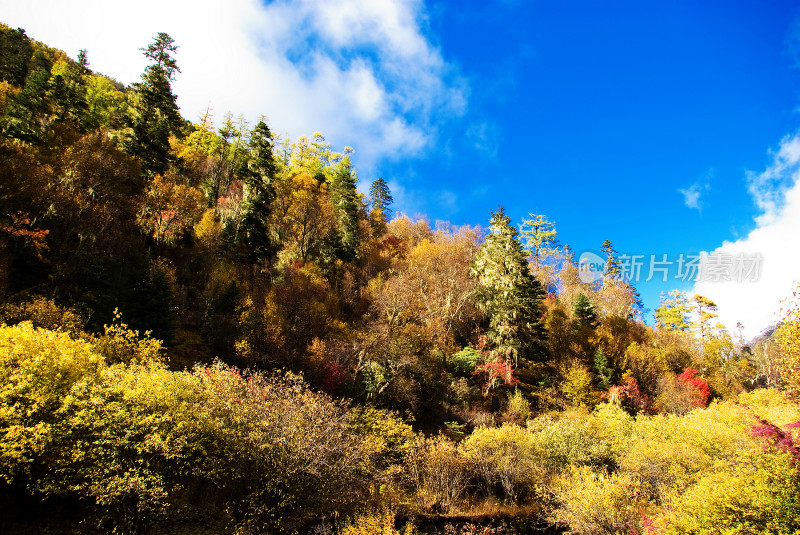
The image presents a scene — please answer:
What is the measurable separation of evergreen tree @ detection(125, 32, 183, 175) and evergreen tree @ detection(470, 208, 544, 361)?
108ft

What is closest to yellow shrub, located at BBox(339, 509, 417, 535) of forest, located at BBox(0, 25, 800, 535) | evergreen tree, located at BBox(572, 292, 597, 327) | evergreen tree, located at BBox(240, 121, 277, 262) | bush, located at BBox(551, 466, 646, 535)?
forest, located at BBox(0, 25, 800, 535)

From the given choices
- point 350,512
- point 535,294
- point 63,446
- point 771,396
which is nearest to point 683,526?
point 350,512

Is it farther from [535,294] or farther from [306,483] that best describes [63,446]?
[535,294]

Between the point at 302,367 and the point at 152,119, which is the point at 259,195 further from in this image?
the point at 302,367

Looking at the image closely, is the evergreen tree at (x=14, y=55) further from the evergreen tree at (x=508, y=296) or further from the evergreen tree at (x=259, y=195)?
the evergreen tree at (x=508, y=296)

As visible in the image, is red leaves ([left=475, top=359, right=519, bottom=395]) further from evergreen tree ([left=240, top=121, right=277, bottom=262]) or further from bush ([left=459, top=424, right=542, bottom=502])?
evergreen tree ([left=240, top=121, right=277, bottom=262])

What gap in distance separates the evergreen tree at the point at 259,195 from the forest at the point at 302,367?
264 millimetres

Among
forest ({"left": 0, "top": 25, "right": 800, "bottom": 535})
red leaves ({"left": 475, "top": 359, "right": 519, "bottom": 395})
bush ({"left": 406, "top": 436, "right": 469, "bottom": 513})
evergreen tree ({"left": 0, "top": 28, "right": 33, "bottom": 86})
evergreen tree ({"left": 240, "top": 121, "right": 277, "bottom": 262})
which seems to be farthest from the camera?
evergreen tree ({"left": 0, "top": 28, "right": 33, "bottom": 86})

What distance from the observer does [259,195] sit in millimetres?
35812

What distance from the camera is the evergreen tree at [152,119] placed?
3281 centimetres

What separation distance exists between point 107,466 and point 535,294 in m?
33.1

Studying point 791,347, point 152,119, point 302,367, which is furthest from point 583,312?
point 152,119

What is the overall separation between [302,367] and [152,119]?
2825 cm

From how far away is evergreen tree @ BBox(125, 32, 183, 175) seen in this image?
3281 centimetres
